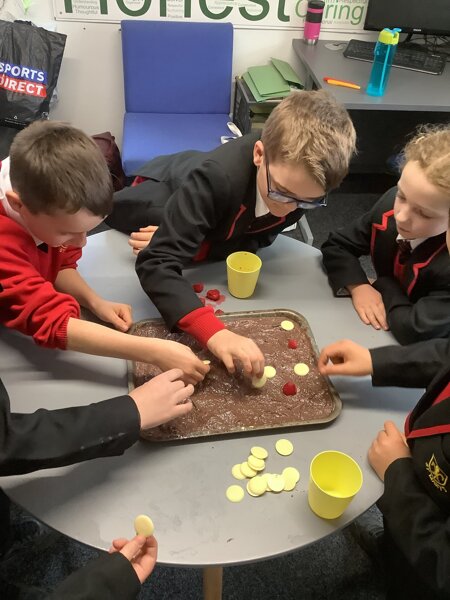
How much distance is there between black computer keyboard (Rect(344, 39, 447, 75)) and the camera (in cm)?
266

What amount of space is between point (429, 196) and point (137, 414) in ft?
2.59

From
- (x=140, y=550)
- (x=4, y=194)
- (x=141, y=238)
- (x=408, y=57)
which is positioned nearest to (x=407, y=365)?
(x=140, y=550)

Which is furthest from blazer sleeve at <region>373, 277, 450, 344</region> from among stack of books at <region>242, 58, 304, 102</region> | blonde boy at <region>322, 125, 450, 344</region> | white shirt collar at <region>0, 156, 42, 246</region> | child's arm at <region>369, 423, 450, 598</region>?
stack of books at <region>242, 58, 304, 102</region>

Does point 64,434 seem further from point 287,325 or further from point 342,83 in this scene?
point 342,83

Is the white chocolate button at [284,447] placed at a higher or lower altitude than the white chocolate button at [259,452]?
lower

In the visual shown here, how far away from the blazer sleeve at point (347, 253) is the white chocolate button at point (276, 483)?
1.88 ft

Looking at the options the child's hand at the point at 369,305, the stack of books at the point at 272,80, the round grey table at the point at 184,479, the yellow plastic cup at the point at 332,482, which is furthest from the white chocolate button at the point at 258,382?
the stack of books at the point at 272,80

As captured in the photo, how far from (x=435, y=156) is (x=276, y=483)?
31.3 inches

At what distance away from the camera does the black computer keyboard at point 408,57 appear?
2.66 metres

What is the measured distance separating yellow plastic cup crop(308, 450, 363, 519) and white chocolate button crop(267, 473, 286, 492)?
49 millimetres

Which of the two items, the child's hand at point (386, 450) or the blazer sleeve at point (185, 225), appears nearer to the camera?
the child's hand at point (386, 450)

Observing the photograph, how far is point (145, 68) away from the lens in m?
2.65

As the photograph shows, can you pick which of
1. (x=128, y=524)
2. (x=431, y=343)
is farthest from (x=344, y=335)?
(x=128, y=524)

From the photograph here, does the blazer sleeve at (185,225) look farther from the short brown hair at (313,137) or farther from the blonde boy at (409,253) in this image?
the blonde boy at (409,253)
